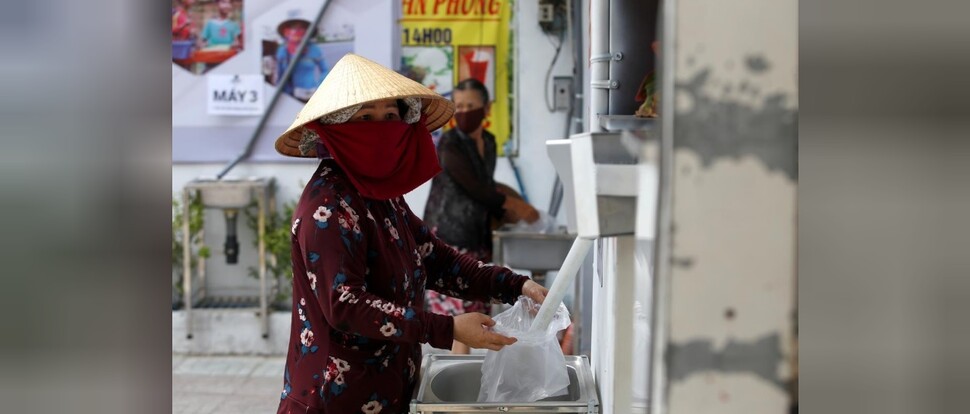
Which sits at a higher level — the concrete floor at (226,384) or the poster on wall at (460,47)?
the poster on wall at (460,47)

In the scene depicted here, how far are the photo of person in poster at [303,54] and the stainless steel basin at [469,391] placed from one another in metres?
4.14

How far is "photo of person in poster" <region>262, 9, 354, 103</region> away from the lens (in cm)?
657

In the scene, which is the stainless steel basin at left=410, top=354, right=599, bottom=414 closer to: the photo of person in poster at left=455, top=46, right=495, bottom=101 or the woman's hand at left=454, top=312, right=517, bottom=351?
the woman's hand at left=454, top=312, right=517, bottom=351

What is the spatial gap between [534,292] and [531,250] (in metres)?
3.27

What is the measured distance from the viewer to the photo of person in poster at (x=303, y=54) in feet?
21.6

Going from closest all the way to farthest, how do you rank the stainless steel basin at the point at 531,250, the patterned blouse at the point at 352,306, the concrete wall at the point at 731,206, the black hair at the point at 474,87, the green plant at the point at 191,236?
the concrete wall at the point at 731,206
the patterned blouse at the point at 352,306
the stainless steel basin at the point at 531,250
the black hair at the point at 474,87
the green plant at the point at 191,236


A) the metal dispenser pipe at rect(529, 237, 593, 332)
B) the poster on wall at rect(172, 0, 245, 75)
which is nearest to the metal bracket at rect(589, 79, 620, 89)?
the metal dispenser pipe at rect(529, 237, 593, 332)

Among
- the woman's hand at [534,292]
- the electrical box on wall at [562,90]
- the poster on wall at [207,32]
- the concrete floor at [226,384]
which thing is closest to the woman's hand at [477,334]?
the woman's hand at [534,292]

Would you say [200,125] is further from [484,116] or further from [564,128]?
[564,128]

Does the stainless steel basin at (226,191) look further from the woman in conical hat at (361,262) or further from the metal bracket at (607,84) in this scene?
the metal bracket at (607,84)

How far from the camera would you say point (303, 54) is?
6.61 meters

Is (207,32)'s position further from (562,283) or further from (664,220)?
(664,220)

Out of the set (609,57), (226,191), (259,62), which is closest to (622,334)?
(609,57)

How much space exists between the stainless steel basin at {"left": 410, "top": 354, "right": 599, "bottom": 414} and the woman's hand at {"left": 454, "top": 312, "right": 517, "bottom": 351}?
153 mm
